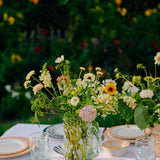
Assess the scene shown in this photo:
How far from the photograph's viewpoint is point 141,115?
61.6 inches

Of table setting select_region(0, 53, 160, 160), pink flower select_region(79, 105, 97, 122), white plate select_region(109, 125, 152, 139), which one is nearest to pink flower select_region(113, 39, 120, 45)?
white plate select_region(109, 125, 152, 139)

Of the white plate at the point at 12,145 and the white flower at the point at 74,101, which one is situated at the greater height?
the white flower at the point at 74,101

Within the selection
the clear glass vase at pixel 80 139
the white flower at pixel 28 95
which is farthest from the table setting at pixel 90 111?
the white flower at pixel 28 95

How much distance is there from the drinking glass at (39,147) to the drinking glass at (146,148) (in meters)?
0.41

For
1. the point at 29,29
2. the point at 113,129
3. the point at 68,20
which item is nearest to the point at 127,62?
the point at 68,20

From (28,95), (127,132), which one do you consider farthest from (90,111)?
(28,95)

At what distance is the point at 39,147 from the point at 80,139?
0.63 feet

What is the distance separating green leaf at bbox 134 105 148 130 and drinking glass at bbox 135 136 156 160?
0.08 m

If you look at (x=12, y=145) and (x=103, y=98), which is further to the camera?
(x=12, y=145)

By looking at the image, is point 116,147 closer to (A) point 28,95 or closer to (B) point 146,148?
A: (B) point 146,148

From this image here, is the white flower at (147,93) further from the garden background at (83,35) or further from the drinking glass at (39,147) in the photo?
the garden background at (83,35)

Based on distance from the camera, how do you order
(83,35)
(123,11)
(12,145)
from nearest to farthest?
(12,145), (123,11), (83,35)

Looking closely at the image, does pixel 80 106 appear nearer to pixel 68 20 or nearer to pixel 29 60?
pixel 29 60

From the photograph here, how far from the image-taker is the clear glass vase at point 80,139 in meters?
1.55
